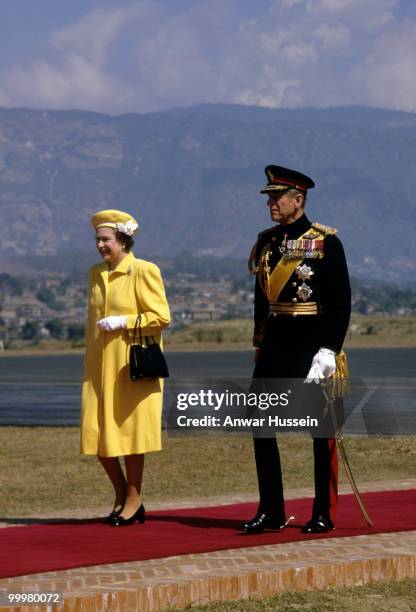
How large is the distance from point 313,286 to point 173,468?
25.3 ft

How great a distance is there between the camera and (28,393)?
40.3 m

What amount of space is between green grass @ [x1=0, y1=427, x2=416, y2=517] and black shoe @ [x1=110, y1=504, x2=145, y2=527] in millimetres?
2370

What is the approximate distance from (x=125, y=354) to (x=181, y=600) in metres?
2.59

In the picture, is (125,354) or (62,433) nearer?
(125,354)

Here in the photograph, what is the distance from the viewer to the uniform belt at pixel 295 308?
9188 mm

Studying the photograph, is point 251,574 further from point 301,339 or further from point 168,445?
point 168,445

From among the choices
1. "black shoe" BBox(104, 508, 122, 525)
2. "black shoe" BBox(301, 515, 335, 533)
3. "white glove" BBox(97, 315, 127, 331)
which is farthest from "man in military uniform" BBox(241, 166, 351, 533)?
"black shoe" BBox(104, 508, 122, 525)

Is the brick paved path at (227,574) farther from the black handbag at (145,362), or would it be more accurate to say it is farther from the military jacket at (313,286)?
the black handbag at (145,362)

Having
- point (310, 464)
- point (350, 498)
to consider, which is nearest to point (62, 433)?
point (310, 464)

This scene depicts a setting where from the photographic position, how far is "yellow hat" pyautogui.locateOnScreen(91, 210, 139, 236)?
9.88 metres

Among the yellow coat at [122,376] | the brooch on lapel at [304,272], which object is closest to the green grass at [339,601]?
the brooch on lapel at [304,272]

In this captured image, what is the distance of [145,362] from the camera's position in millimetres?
9766

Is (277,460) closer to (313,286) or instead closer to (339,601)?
(313,286)

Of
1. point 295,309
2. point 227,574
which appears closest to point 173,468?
point 295,309
